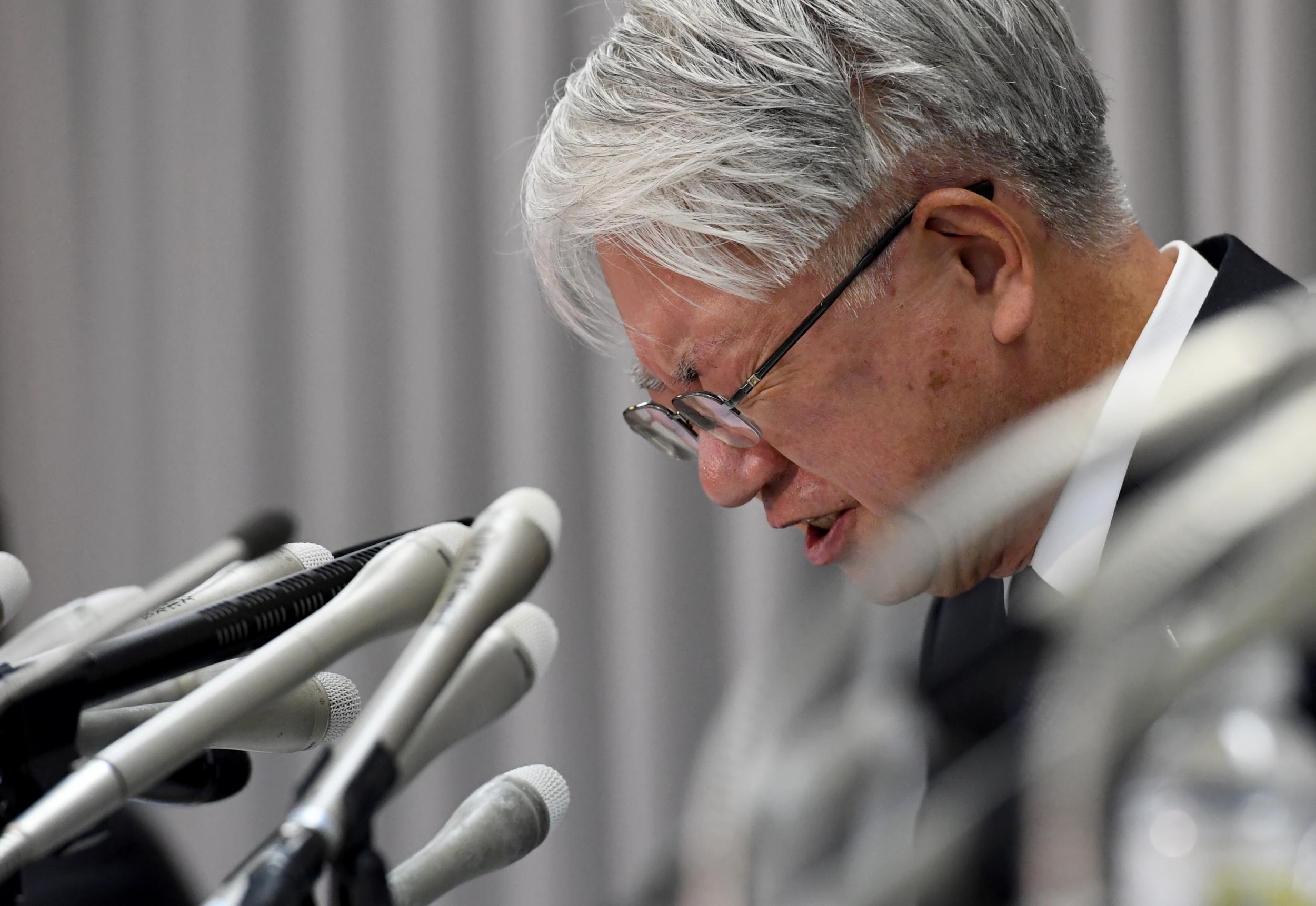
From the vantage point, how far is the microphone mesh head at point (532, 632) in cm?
49

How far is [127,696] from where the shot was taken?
563mm

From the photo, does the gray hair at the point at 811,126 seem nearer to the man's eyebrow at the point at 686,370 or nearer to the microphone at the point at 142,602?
the man's eyebrow at the point at 686,370

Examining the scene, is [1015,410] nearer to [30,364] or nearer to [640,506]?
[640,506]

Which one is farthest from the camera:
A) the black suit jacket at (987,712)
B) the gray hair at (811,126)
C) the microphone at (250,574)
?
the gray hair at (811,126)

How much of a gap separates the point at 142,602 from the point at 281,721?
0.36ft

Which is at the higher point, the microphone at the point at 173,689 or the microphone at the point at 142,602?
the microphone at the point at 142,602

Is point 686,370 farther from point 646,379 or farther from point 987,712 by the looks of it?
point 987,712

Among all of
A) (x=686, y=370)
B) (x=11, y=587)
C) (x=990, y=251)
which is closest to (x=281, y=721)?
(x=11, y=587)

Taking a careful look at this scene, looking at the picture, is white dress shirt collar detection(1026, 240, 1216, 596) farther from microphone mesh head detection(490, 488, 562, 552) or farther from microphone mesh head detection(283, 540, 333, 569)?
microphone mesh head detection(283, 540, 333, 569)

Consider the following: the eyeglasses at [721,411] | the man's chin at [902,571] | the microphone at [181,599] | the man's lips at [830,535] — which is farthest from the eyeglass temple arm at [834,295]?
the microphone at [181,599]

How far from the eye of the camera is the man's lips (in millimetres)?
1066

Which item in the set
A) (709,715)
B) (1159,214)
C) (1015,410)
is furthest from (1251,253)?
(709,715)

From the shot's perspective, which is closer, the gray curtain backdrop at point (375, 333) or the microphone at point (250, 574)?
the microphone at point (250, 574)

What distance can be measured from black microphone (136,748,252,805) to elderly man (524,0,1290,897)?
1.66 ft
